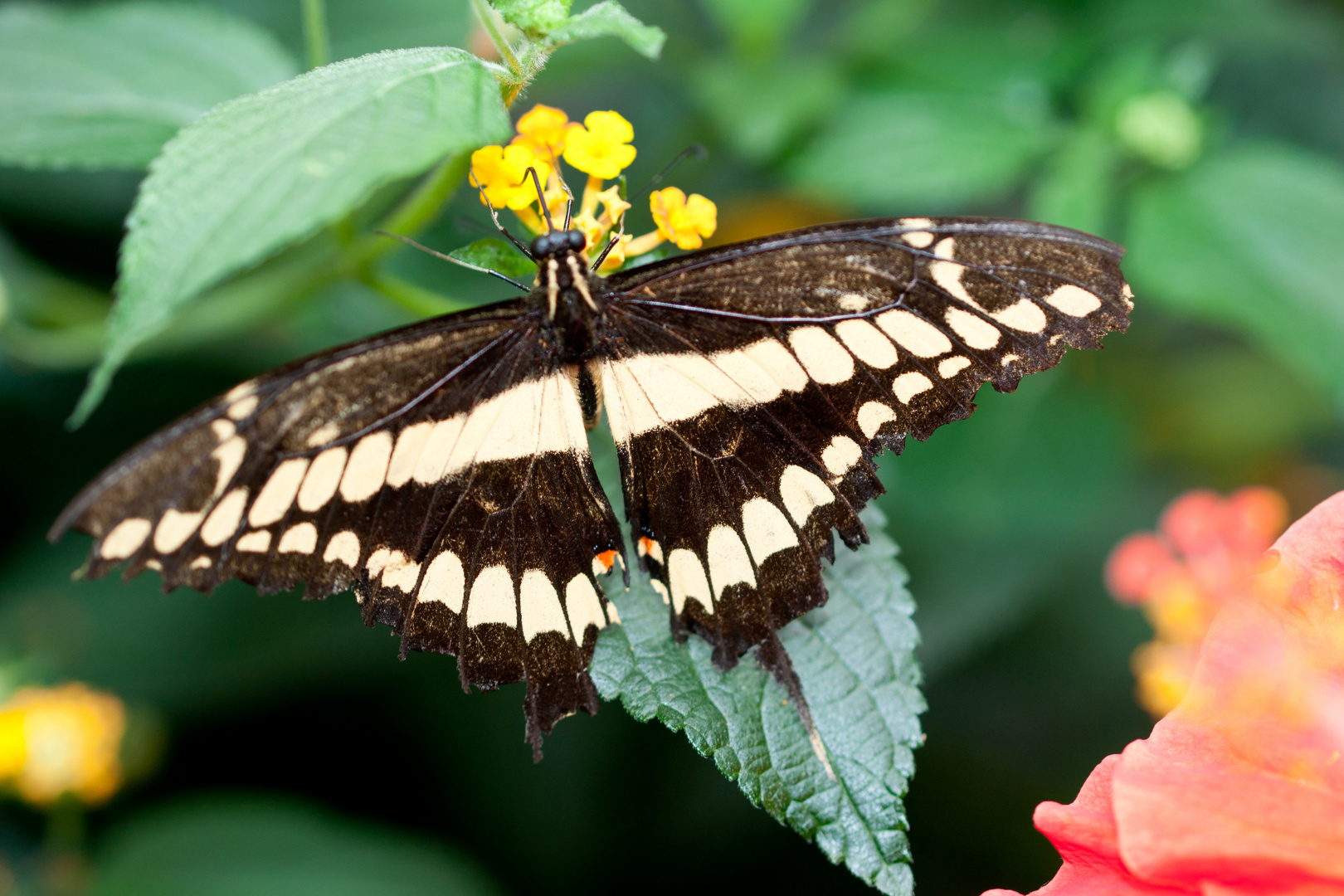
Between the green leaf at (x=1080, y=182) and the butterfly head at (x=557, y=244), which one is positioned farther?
the green leaf at (x=1080, y=182)

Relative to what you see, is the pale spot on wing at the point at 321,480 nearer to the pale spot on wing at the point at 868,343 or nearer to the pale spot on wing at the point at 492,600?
the pale spot on wing at the point at 492,600

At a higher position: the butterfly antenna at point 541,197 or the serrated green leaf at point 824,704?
the butterfly antenna at point 541,197

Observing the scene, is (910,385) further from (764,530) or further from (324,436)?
(324,436)

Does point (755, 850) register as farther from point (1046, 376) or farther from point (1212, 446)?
point (1212, 446)

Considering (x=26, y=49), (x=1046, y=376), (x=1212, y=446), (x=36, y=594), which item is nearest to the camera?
(x=26, y=49)

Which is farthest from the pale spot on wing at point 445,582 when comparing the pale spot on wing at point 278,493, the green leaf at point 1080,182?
the green leaf at point 1080,182

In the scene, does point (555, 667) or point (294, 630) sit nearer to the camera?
point (555, 667)

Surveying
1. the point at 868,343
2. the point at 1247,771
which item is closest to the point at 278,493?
the point at 868,343

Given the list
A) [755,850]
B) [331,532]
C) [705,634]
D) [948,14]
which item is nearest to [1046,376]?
[948,14]
